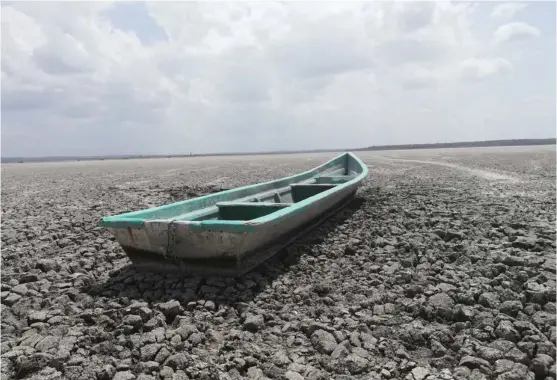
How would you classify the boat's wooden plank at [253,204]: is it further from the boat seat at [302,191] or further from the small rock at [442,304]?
the boat seat at [302,191]

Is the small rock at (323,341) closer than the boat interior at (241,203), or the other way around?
the small rock at (323,341)

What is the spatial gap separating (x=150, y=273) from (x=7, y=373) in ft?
6.81

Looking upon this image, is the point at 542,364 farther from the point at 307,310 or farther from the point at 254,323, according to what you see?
the point at 254,323

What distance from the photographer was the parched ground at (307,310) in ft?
10.7

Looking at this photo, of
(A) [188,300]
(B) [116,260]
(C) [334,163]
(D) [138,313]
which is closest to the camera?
(D) [138,313]

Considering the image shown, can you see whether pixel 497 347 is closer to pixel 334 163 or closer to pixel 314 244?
pixel 314 244

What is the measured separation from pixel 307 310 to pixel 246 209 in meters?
2.82

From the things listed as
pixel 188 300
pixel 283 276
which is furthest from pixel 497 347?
pixel 188 300

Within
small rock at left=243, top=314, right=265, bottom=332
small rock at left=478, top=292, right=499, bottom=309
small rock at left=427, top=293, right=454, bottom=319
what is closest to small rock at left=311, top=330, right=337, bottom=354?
small rock at left=243, top=314, right=265, bottom=332

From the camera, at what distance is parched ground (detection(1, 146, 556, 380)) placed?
128 inches

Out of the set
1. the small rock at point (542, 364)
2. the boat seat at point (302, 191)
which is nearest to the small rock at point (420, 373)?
the small rock at point (542, 364)

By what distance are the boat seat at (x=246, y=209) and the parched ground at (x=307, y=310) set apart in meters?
0.75

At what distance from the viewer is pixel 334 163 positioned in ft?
48.8

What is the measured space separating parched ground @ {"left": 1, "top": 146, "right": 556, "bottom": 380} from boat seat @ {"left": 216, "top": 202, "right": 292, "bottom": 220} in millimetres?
748
